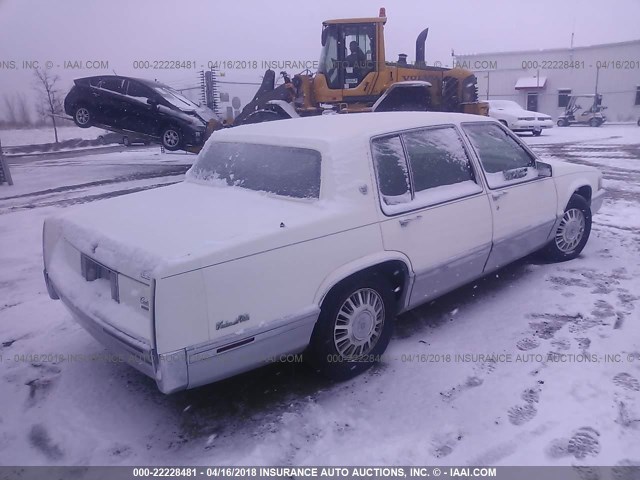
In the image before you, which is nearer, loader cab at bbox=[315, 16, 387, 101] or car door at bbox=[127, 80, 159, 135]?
loader cab at bbox=[315, 16, 387, 101]

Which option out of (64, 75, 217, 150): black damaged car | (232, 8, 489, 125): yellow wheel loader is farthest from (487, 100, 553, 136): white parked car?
(64, 75, 217, 150): black damaged car

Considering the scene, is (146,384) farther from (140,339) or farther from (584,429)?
(584,429)

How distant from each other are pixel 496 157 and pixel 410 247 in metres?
1.42

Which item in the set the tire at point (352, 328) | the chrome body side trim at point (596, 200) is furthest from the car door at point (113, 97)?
the tire at point (352, 328)

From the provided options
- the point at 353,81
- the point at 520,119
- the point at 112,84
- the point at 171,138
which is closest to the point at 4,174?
the point at 112,84

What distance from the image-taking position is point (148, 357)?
7.79ft

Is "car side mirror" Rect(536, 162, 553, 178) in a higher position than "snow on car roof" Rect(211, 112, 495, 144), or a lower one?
lower

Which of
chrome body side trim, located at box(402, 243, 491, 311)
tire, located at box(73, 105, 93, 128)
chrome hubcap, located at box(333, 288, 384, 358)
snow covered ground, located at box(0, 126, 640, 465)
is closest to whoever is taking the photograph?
snow covered ground, located at box(0, 126, 640, 465)

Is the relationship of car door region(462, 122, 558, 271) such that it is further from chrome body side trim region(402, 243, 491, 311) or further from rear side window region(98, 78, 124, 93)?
rear side window region(98, 78, 124, 93)

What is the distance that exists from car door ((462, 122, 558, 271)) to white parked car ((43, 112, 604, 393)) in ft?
0.05

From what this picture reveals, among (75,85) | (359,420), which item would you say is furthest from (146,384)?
(75,85)

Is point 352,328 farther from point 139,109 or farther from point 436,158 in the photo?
point 139,109

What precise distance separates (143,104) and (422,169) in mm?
10360

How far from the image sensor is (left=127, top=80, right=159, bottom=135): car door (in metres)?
12.1
